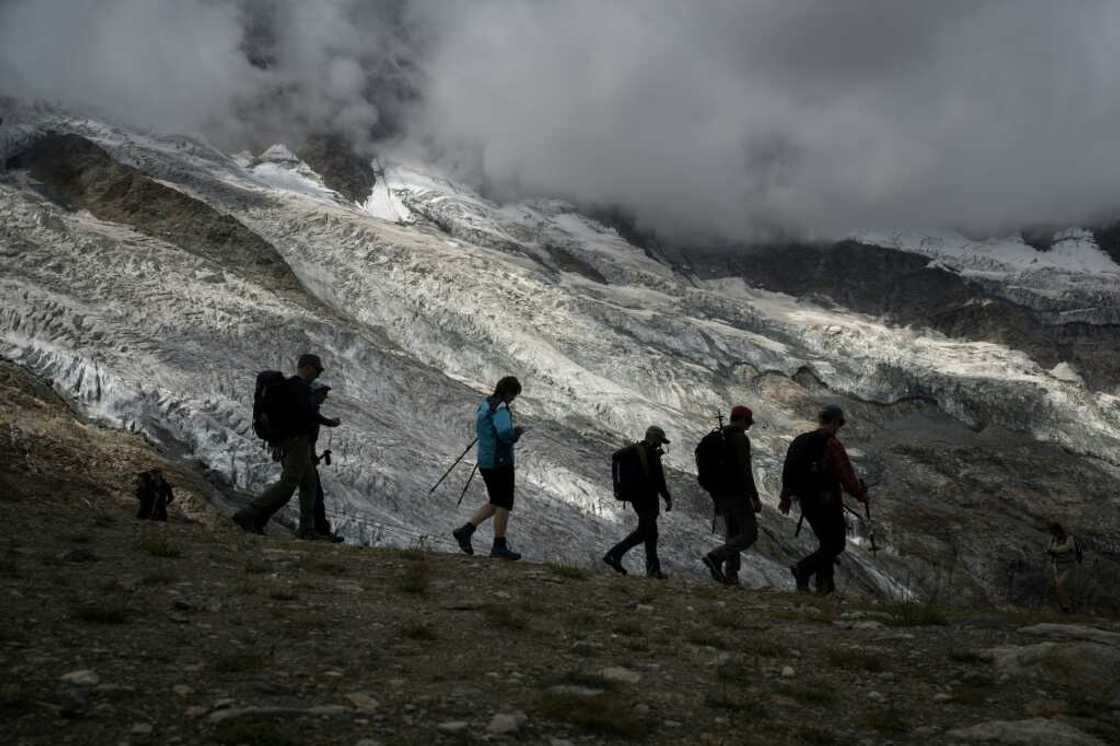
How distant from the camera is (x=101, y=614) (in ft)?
20.8

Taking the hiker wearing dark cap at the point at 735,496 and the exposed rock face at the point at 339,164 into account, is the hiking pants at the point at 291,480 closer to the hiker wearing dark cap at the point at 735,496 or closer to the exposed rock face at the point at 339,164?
the hiker wearing dark cap at the point at 735,496

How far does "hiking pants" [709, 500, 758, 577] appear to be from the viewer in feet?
38.8

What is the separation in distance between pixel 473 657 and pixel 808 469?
546 cm

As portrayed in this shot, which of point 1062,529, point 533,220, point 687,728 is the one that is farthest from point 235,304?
point 533,220

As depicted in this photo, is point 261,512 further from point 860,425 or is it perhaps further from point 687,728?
point 860,425

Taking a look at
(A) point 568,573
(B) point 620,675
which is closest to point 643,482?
(A) point 568,573

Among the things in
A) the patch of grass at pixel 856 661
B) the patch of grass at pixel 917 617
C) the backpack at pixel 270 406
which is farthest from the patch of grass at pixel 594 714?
the backpack at pixel 270 406

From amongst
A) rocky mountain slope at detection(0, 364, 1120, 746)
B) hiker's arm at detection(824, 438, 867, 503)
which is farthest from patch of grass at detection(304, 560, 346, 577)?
hiker's arm at detection(824, 438, 867, 503)

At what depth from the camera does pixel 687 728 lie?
17.7 feet

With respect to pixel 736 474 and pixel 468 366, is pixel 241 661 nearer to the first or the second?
pixel 736 474

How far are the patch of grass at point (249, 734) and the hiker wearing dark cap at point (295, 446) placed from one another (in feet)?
22.8

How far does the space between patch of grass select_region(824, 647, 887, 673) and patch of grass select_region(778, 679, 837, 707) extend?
51cm

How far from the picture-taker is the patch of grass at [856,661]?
273 inches

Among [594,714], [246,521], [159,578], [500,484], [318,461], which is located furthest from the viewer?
[318,461]
